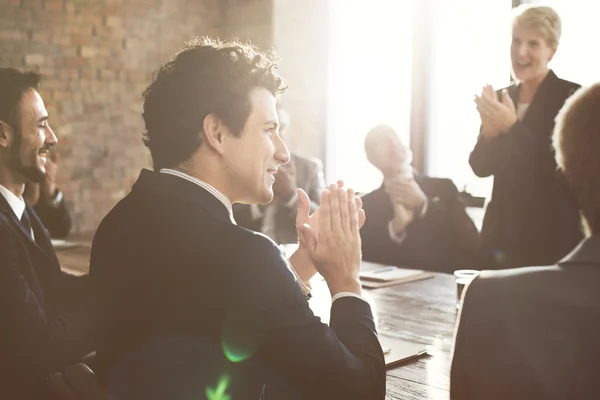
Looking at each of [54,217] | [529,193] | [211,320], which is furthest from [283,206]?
[211,320]

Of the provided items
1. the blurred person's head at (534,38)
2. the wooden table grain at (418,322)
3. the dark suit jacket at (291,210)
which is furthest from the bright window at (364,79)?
the wooden table grain at (418,322)

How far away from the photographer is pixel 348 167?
5207 millimetres

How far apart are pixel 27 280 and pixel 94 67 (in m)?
4.05

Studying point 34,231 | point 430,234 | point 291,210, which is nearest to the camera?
point 34,231

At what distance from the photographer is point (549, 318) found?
878mm

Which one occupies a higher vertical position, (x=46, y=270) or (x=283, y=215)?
(x=46, y=270)

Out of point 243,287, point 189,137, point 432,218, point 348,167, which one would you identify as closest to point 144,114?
point 189,137

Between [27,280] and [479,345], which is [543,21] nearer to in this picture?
[479,345]

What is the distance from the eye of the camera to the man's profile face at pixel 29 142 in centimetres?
187

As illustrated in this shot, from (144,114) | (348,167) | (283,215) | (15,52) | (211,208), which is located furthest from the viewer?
(348,167)

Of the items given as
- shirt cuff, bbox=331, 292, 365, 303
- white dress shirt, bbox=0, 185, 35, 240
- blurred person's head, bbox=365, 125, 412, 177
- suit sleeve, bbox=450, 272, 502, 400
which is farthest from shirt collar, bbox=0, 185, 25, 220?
blurred person's head, bbox=365, 125, 412, 177

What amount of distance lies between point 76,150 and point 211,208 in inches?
177

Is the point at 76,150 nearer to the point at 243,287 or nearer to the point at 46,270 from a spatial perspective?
the point at 46,270

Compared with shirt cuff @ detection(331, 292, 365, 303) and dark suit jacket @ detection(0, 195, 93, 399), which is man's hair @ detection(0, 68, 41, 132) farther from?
shirt cuff @ detection(331, 292, 365, 303)
